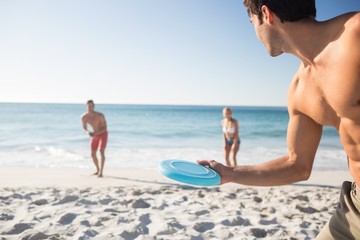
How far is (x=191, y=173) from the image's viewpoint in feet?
6.51

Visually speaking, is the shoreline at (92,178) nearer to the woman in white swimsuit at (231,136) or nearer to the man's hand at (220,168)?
the woman in white swimsuit at (231,136)

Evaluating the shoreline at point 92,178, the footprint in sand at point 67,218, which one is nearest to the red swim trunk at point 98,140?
the shoreline at point 92,178

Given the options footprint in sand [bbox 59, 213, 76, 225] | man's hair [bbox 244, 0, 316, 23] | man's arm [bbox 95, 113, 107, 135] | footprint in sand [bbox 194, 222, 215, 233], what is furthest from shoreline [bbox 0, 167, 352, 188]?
man's hair [bbox 244, 0, 316, 23]

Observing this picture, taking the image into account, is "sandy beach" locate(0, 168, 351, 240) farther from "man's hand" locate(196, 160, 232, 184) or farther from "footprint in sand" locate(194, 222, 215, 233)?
"man's hand" locate(196, 160, 232, 184)

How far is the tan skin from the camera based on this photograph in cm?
145

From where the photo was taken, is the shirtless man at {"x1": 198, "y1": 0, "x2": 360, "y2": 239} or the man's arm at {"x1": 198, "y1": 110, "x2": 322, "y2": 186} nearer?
the shirtless man at {"x1": 198, "y1": 0, "x2": 360, "y2": 239}

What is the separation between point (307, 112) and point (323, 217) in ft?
10.0

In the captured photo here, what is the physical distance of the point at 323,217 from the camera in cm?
432

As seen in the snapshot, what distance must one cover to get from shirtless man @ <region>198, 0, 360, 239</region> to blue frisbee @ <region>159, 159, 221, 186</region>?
0.06m

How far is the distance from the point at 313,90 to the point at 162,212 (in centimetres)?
312

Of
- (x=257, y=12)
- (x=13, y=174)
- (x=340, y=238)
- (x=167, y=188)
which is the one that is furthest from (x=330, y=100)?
(x=13, y=174)

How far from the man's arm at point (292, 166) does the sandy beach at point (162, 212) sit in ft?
5.81

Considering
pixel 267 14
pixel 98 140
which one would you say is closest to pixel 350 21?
pixel 267 14

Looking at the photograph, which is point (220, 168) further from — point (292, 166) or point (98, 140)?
point (98, 140)
